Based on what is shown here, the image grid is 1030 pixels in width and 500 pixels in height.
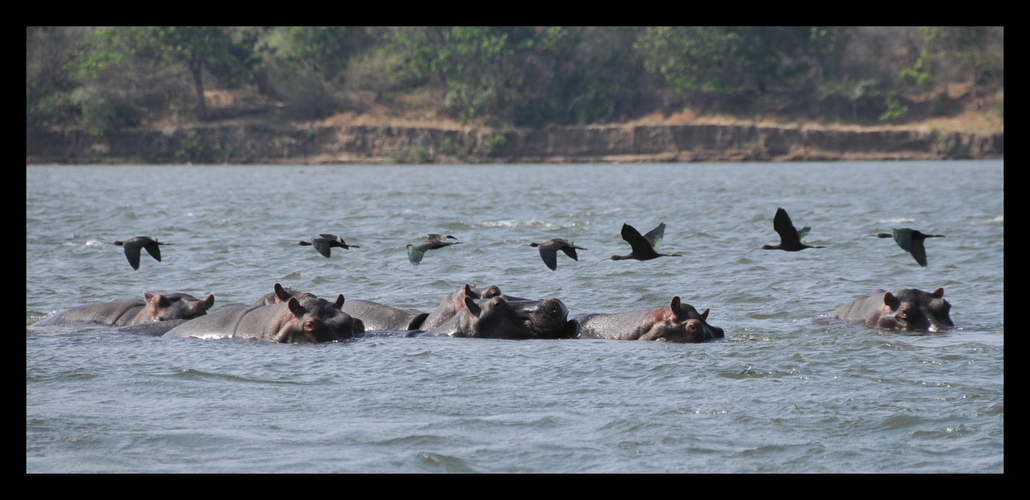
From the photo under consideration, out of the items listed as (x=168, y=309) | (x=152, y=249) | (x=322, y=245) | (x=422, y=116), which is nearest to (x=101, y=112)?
(x=422, y=116)

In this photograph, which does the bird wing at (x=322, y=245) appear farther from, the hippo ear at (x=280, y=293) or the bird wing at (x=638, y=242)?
the bird wing at (x=638, y=242)

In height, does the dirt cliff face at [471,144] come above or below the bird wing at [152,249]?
above

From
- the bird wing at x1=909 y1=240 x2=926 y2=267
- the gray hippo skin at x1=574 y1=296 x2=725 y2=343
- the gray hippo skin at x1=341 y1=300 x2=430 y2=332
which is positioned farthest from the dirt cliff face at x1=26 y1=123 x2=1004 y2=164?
the bird wing at x1=909 y1=240 x2=926 y2=267

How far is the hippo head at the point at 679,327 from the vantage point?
10852 mm

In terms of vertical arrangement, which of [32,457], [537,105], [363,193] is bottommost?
[32,457]

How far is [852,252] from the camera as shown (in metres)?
19.8

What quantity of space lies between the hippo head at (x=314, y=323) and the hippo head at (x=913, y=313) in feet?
17.0

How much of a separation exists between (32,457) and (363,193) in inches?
1228

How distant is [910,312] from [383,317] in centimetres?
525

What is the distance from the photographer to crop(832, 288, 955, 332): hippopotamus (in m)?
11.5

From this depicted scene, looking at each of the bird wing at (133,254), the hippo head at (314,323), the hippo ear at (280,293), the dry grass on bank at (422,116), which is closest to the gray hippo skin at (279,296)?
the hippo ear at (280,293)

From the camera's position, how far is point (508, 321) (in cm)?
1118
